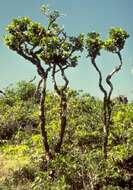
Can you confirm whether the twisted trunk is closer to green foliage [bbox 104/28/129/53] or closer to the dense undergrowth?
the dense undergrowth

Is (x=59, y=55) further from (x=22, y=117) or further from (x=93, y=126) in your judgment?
(x=22, y=117)

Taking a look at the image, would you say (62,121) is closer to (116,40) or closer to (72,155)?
(72,155)

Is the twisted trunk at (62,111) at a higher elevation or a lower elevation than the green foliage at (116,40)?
lower

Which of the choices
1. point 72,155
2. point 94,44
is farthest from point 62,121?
point 94,44

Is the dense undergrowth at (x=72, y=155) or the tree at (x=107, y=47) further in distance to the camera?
the tree at (x=107, y=47)

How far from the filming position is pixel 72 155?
51.7 feet

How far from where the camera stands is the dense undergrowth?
1527 cm

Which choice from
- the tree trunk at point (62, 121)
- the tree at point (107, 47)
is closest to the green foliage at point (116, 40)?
the tree at point (107, 47)

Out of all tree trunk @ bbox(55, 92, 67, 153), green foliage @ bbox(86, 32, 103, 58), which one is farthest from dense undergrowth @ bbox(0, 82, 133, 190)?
green foliage @ bbox(86, 32, 103, 58)

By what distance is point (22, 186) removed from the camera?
1911cm

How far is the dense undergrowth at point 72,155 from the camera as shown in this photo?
15.3 meters

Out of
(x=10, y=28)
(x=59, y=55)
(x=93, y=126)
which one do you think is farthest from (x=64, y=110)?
(x=93, y=126)

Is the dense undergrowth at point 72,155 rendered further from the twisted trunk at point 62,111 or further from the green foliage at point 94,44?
the green foliage at point 94,44

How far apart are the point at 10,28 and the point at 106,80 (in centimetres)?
457
